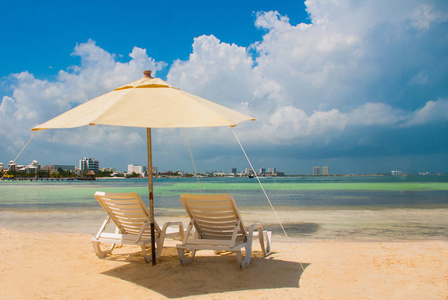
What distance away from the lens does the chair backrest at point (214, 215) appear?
4.23 meters

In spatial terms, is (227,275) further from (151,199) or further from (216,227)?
(151,199)

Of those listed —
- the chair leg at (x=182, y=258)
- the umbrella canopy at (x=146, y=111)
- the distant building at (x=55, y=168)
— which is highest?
the distant building at (x=55, y=168)

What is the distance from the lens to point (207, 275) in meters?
4.05

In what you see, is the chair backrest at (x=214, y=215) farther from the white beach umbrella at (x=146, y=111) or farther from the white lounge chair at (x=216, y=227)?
the white beach umbrella at (x=146, y=111)

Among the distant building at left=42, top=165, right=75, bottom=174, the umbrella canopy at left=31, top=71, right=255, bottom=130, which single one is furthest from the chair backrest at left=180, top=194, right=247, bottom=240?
the distant building at left=42, top=165, right=75, bottom=174

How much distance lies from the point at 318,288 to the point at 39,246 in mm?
4489

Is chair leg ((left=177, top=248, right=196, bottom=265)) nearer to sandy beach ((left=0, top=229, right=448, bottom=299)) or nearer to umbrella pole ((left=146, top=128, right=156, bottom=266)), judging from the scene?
sandy beach ((left=0, top=229, right=448, bottom=299))

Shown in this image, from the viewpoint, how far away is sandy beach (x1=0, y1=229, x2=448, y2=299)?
347cm

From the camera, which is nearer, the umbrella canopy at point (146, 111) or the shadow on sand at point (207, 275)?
the umbrella canopy at point (146, 111)

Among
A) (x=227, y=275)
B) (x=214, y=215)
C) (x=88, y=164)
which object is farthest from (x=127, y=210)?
(x=88, y=164)

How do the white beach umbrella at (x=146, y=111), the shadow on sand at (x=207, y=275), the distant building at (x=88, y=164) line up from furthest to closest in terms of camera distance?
the distant building at (x=88, y=164) → the shadow on sand at (x=207, y=275) → the white beach umbrella at (x=146, y=111)

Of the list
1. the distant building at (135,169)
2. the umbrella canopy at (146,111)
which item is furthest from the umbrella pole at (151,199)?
the distant building at (135,169)

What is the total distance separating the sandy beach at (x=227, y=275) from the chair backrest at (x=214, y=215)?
1.33 feet

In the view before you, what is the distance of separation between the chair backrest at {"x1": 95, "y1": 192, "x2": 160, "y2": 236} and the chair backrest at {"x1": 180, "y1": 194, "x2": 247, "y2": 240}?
0.53 m
